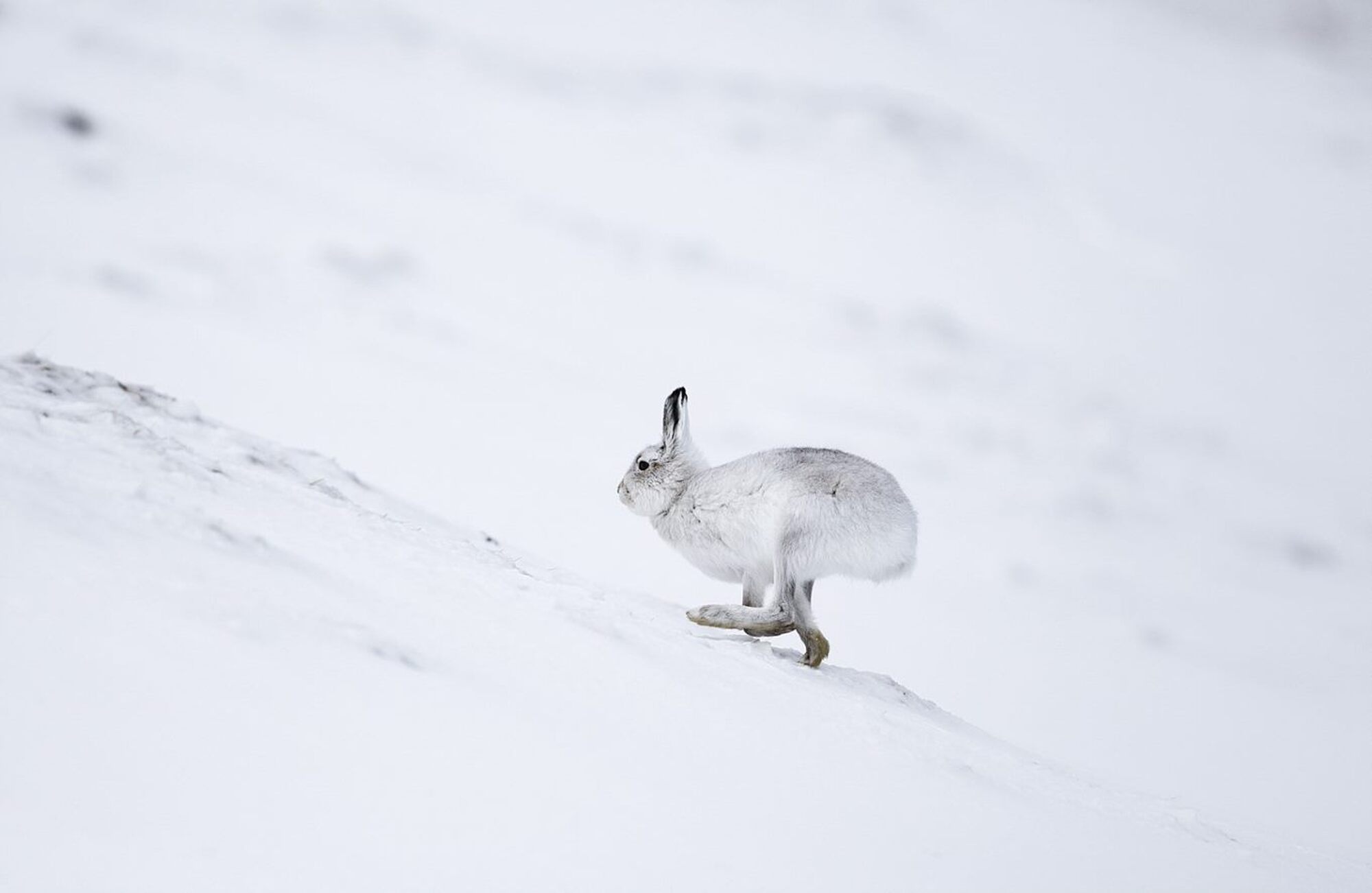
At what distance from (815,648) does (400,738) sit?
284 centimetres

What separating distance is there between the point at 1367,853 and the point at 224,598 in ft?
21.2

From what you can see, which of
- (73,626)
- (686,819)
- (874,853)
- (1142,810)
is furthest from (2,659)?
(1142,810)

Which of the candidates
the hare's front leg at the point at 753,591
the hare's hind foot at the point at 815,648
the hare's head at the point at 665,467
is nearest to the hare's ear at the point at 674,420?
the hare's head at the point at 665,467

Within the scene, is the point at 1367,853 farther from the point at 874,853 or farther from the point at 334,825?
the point at 334,825

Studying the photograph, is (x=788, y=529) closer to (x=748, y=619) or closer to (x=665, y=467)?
(x=748, y=619)

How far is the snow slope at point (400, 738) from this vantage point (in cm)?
219

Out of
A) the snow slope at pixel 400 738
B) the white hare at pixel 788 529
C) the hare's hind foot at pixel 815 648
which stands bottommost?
the snow slope at pixel 400 738

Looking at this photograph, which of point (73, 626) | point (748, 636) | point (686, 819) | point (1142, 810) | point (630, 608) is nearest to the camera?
point (73, 626)

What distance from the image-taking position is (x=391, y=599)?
3449 millimetres

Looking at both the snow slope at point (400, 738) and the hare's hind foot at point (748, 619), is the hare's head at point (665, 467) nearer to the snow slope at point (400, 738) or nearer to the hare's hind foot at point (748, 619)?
the hare's hind foot at point (748, 619)

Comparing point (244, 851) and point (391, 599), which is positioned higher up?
point (391, 599)

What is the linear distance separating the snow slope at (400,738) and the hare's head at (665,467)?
5.88 feet

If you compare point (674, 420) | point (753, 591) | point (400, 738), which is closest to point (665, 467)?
point (674, 420)

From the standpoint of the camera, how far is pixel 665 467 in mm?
6441
